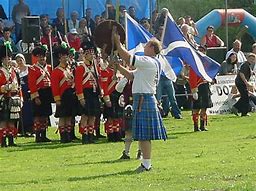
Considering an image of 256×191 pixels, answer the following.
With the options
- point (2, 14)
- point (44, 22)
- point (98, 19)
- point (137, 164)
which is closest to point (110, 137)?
point (137, 164)

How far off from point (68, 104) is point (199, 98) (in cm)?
309

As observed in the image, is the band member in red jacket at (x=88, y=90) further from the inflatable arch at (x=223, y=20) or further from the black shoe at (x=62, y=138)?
the inflatable arch at (x=223, y=20)

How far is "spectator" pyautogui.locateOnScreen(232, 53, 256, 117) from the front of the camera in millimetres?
24906

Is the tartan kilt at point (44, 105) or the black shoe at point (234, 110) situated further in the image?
the black shoe at point (234, 110)

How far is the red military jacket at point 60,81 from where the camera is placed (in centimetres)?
1947

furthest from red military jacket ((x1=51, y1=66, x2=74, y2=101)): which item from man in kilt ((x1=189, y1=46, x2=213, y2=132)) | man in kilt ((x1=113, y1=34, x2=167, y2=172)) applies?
man in kilt ((x1=113, y1=34, x2=167, y2=172))

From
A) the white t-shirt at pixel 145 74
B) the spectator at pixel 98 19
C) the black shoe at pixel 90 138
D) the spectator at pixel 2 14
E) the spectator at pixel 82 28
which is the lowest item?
the black shoe at pixel 90 138

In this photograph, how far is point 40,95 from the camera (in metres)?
20.2

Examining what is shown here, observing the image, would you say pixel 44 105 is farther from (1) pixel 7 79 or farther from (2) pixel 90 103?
(1) pixel 7 79

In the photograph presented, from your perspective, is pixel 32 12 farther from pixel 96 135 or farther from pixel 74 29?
pixel 96 135

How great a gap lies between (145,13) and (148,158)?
17770mm

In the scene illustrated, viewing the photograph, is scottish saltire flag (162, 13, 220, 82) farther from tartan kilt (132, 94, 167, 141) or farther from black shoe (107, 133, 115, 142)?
tartan kilt (132, 94, 167, 141)

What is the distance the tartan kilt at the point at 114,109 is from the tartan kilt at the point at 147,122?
5.70 metres

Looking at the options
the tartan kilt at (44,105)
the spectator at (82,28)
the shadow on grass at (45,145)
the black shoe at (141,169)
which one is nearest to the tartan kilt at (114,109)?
the shadow on grass at (45,145)
